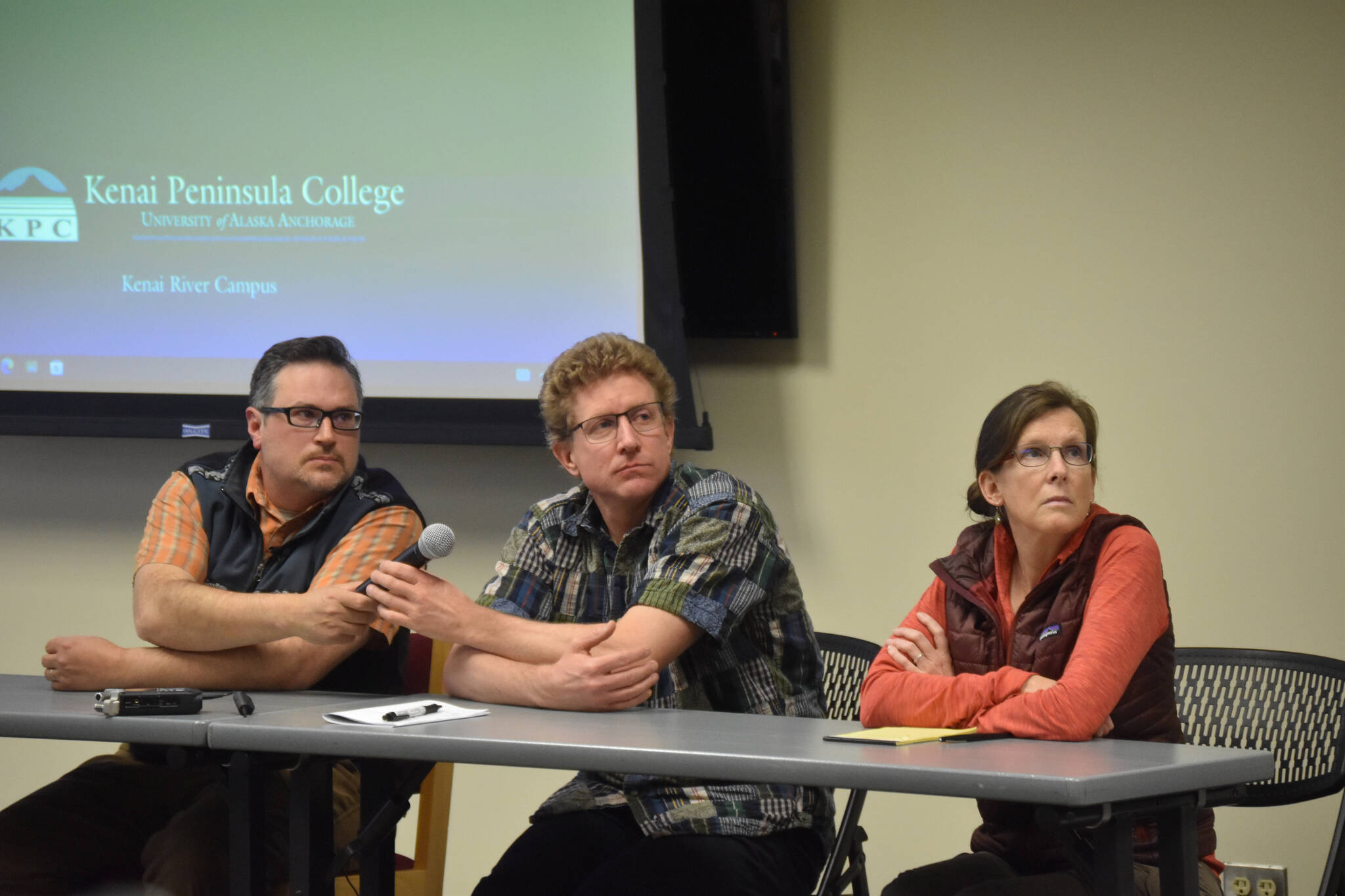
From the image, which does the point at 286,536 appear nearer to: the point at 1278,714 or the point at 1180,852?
the point at 1180,852

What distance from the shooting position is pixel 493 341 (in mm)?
3186

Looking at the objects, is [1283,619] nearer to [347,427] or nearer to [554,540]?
[554,540]

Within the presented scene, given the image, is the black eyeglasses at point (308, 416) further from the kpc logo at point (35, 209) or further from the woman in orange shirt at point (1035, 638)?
the kpc logo at point (35, 209)

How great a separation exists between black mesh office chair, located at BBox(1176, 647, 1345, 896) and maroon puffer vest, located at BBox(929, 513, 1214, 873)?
0.71 ft

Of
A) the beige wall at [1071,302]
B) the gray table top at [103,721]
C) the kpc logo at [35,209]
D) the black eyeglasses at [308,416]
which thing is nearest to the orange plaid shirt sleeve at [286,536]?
the black eyeglasses at [308,416]

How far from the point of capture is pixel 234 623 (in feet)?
6.81

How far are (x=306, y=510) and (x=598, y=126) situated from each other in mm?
1249

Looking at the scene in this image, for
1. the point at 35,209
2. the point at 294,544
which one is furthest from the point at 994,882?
the point at 35,209

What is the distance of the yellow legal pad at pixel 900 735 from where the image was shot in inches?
62.1

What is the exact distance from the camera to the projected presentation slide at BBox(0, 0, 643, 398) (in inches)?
123

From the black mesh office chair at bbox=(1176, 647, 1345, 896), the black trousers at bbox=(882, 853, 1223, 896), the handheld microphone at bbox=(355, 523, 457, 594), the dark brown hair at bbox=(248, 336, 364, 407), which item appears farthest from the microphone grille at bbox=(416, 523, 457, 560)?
the black mesh office chair at bbox=(1176, 647, 1345, 896)

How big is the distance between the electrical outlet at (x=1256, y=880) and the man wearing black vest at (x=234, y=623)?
1.89m

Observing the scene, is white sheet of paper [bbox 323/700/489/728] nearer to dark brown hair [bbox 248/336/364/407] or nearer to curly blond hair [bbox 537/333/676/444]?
curly blond hair [bbox 537/333/676/444]

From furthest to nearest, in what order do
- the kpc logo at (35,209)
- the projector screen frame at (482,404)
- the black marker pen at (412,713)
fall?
the kpc logo at (35,209)
the projector screen frame at (482,404)
the black marker pen at (412,713)
